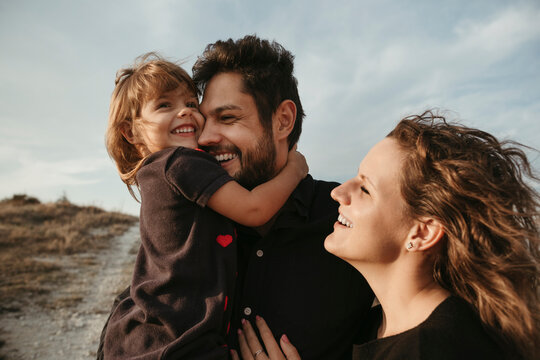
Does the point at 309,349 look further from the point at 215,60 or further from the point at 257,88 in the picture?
the point at 215,60

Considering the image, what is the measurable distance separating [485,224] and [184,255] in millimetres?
1723

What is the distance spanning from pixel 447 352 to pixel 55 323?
832cm

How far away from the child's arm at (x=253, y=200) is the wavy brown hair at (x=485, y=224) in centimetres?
92

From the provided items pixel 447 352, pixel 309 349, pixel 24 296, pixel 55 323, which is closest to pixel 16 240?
pixel 24 296

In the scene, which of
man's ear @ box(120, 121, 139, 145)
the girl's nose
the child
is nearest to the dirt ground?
man's ear @ box(120, 121, 139, 145)

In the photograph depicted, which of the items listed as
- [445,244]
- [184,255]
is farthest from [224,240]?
[445,244]

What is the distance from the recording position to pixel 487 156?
2.09 meters

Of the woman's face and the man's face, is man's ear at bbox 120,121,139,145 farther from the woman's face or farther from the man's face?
the woman's face

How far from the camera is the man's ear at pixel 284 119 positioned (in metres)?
3.32

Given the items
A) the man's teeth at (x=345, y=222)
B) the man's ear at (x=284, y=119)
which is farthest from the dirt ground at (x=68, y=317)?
the man's teeth at (x=345, y=222)

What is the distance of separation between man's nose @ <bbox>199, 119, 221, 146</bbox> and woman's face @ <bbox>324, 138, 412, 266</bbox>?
1.22 m

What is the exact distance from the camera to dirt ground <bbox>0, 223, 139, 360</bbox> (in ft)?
21.8

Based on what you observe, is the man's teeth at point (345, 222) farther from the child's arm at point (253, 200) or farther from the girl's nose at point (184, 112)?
the girl's nose at point (184, 112)

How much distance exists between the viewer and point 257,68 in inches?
130
